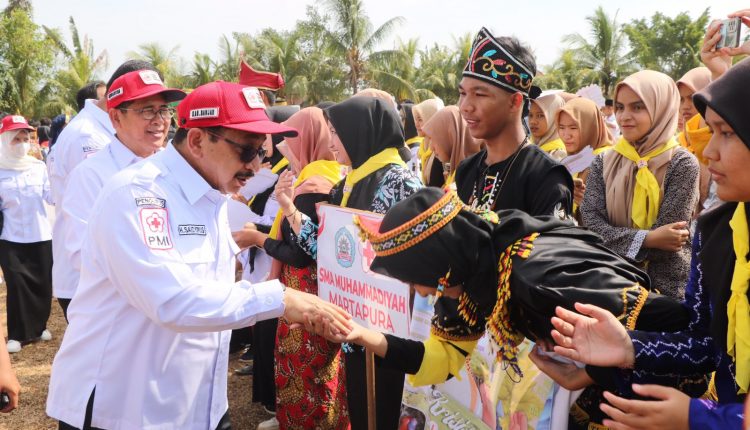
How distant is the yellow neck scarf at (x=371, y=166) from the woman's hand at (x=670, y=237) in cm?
150

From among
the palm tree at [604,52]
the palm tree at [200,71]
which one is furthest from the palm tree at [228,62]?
the palm tree at [604,52]

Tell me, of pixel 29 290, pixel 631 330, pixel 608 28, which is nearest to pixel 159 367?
pixel 631 330

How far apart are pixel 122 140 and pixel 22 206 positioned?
3.70 m

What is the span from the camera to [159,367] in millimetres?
2160

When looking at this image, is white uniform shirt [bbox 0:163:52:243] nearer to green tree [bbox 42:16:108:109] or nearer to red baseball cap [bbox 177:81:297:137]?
red baseball cap [bbox 177:81:297:137]

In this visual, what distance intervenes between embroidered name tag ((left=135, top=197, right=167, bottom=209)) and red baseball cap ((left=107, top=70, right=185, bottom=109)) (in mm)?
1596

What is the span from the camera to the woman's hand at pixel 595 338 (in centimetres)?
170

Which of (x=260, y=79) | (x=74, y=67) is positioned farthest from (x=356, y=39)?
(x=260, y=79)

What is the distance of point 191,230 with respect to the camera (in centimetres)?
218

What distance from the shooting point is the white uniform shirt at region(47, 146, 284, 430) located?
6.61 ft

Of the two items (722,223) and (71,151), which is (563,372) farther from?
(71,151)

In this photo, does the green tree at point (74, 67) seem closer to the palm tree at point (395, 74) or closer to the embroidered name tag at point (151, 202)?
the palm tree at point (395, 74)

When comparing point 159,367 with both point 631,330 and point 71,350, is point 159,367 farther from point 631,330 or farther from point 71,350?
point 631,330

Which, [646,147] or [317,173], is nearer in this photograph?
[646,147]
